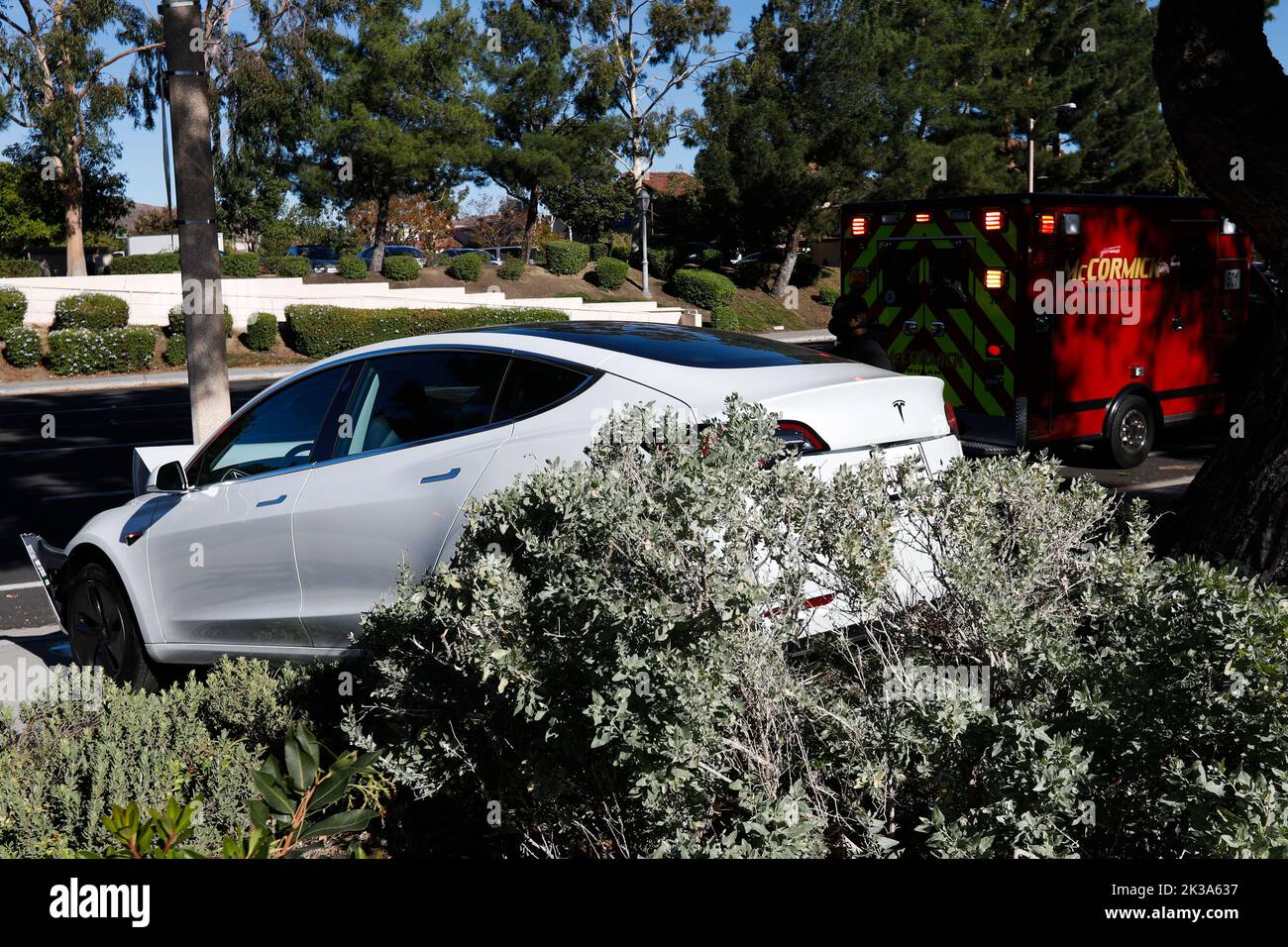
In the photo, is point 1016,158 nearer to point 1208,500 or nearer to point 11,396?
point 11,396

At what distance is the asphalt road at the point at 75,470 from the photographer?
877cm

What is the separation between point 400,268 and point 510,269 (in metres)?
3.82

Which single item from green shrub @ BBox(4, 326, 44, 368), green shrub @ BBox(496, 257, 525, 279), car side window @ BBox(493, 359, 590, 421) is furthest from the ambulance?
green shrub @ BBox(496, 257, 525, 279)

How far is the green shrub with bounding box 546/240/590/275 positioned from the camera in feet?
131

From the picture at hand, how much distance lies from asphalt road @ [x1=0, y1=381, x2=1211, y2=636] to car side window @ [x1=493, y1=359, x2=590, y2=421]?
3.91m

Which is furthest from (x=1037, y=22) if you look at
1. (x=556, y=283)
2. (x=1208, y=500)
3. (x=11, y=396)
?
(x=1208, y=500)

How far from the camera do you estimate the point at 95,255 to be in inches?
1479

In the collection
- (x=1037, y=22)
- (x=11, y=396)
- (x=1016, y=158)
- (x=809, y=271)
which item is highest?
(x=1037, y=22)

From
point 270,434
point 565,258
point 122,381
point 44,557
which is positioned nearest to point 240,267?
point 122,381

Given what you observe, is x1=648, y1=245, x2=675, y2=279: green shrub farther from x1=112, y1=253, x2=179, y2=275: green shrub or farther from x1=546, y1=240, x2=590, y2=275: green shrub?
x1=112, y1=253, x2=179, y2=275: green shrub

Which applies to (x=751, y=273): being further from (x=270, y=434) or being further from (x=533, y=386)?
(x=533, y=386)

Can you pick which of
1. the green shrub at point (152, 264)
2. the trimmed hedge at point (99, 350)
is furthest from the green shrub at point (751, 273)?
the trimmed hedge at point (99, 350)

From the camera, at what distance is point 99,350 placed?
2595cm
